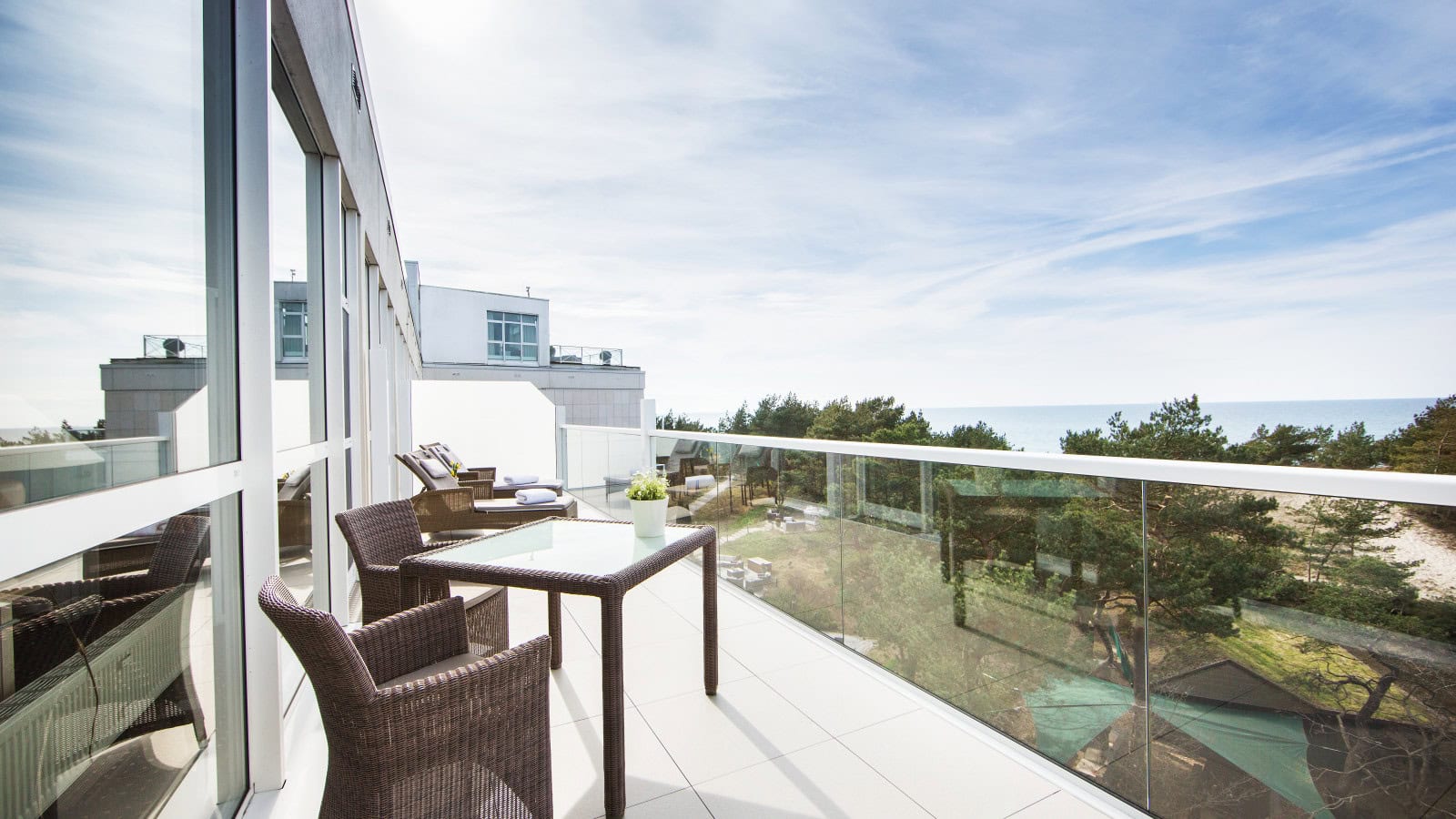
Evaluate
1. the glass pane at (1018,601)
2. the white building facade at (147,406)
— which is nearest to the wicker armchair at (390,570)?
the white building facade at (147,406)

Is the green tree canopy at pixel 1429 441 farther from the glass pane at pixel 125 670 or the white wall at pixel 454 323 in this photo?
the white wall at pixel 454 323

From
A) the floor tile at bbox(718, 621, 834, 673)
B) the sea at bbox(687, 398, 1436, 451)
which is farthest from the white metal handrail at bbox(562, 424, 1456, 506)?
the sea at bbox(687, 398, 1436, 451)

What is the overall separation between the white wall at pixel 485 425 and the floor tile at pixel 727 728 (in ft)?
28.6

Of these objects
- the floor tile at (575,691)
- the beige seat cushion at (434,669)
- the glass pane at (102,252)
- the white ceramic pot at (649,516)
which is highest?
the glass pane at (102,252)

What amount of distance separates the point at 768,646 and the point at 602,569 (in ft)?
5.17

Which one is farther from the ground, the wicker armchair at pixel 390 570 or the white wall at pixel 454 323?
the white wall at pixel 454 323

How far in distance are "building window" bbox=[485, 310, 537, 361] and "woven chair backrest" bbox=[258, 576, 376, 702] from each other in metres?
24.6

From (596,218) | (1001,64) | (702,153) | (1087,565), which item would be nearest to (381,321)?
(1087,565)

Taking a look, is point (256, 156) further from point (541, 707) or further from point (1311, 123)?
point (1311, 123)

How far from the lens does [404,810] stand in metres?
1.43

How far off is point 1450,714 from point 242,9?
3319 mm

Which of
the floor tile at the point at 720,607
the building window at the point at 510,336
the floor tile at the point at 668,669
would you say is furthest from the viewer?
the building window at the point at 510,336

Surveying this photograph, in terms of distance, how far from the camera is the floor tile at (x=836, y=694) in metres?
2.69

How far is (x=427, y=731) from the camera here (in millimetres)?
1459
